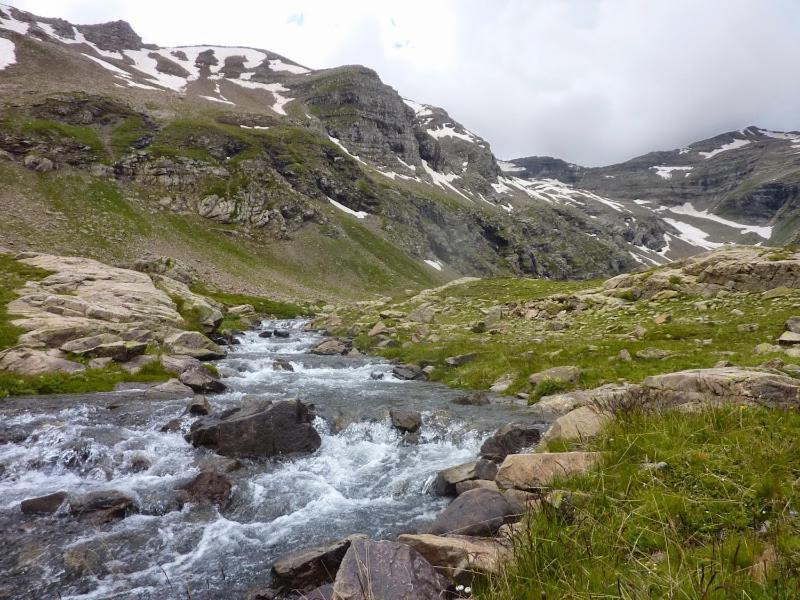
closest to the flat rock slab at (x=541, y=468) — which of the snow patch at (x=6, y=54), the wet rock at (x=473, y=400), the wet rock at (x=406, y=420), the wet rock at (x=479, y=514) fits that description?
the wet rock at (x=479, y=514)

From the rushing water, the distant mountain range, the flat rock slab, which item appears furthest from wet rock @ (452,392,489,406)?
A: the distant mountain range

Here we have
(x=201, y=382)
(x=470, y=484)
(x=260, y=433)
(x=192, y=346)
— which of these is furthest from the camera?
(x=192, y=346)

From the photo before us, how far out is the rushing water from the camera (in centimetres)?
725

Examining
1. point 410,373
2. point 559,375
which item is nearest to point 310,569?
point 559,375

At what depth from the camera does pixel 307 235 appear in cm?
9712

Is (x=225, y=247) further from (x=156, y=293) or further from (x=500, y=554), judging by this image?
(x=500, y=554)

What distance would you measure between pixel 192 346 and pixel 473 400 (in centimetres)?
1708

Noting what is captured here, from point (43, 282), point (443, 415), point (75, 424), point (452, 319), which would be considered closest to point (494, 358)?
point (443, 415)

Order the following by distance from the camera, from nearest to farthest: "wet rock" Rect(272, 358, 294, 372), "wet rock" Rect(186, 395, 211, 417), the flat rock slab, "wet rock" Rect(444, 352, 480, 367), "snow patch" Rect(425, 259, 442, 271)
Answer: the flat rock slab
"wet rock" Rect(186, 395, 211, 417)
"wet rock" Rect(444, 352, 480, 367)
"wet rock" Rect(272, 358, 294, 372)
"snow patch" Rect(425, 259, 442, 271)

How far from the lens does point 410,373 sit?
72.3ft

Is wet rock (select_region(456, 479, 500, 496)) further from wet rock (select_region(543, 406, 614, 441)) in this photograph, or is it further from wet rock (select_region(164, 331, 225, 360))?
wet rock (select_region(164, 331, 225, 360))

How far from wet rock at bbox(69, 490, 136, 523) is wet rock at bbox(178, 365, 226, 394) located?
30.0 ft

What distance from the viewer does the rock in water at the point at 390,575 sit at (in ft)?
14.5

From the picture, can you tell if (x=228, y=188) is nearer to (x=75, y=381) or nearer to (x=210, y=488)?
(x=75, y=381)
